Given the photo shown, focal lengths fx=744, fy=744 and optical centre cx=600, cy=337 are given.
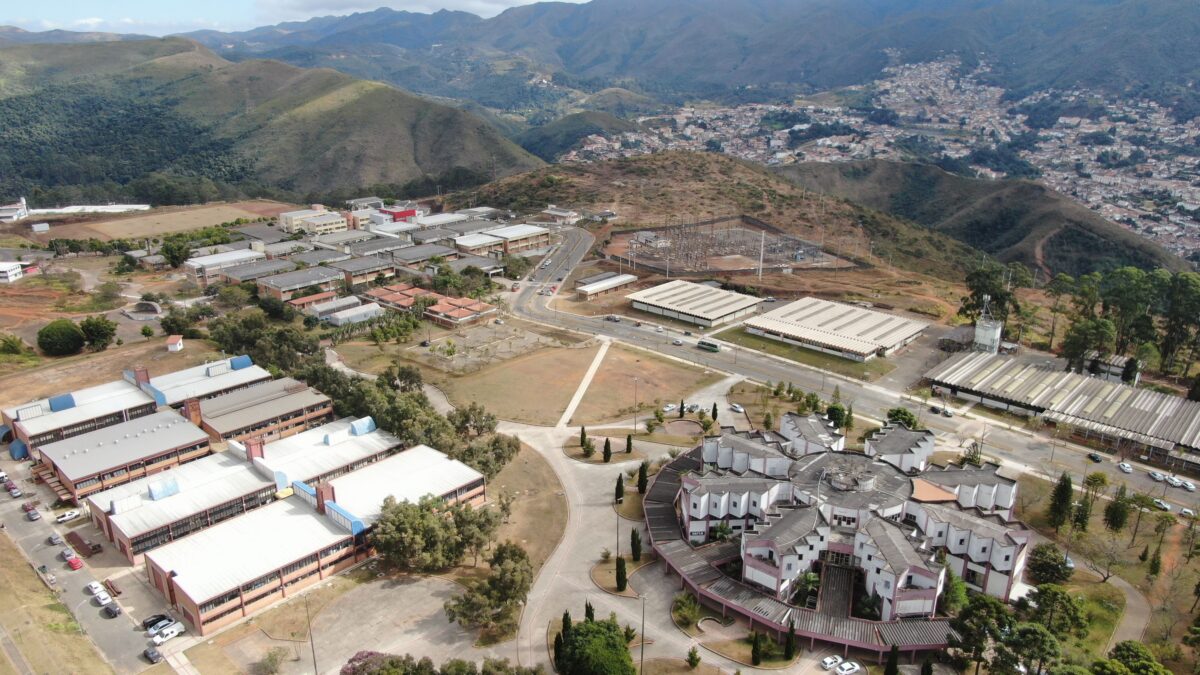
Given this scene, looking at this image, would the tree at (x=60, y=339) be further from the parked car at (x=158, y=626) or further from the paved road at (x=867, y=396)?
the parked car at (x=158, y=626)

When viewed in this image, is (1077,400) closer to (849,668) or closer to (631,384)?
(631,384)

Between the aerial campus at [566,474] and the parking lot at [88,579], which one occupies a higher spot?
the aerial campus at [566,474]

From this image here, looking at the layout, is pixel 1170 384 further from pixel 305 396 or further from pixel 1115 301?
pixel 305 396

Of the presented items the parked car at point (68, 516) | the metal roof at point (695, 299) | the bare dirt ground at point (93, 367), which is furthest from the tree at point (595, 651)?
the metal roof at point (695, 299)

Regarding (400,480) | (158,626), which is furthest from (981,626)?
(158,626)

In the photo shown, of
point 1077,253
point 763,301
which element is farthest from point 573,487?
point 1077,253

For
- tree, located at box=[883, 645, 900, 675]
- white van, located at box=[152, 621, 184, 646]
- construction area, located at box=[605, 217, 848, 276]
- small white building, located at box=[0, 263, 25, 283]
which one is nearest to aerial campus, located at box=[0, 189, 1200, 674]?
white van, located at box=[152, 621, 184, 646]
